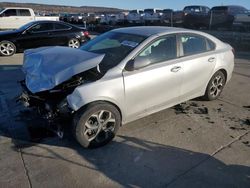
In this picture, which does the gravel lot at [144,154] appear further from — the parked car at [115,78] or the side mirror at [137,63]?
the side mirror at [137,63]

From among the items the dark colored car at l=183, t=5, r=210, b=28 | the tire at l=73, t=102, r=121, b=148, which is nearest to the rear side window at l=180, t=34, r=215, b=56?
the tire at l=73, t=102, r=121, b=148

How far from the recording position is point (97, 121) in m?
4.15

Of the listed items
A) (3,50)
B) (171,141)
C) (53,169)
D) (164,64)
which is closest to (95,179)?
(53,169)

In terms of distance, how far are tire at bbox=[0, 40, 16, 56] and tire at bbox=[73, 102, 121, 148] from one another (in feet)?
28.3

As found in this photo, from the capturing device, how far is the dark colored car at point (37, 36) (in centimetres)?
1135

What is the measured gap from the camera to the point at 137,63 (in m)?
4.39

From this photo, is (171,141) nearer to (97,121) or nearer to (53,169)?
(97,121)

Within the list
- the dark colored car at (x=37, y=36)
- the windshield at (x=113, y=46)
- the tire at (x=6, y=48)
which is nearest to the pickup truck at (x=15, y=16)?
the dark colored car at (x=37, y=36)

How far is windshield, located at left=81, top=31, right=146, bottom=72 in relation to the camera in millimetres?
4504

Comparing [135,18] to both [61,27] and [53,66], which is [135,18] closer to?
[61,27]

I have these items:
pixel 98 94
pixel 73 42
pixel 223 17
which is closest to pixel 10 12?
pixel 73 42

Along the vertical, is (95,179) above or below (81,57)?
below

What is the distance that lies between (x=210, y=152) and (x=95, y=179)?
1710mm

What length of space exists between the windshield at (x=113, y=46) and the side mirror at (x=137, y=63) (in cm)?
18
